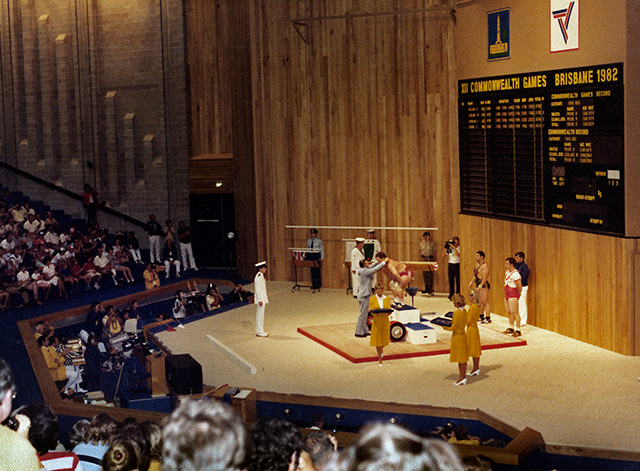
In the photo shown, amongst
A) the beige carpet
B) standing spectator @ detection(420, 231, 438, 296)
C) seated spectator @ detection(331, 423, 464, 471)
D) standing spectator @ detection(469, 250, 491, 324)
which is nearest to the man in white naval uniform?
the beige carpet

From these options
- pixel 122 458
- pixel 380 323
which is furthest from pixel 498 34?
pixel 122 458

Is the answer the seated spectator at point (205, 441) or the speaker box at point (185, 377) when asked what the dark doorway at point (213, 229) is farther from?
the seated spectator at point (205, 441)

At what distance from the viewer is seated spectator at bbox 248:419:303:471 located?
322cm

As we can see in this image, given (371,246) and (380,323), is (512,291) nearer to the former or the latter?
(380,323)

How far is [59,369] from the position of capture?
14.4 metres

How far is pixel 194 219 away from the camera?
2425 centimetres

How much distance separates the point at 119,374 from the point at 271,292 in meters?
5.89

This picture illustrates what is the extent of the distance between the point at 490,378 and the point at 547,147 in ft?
14.3

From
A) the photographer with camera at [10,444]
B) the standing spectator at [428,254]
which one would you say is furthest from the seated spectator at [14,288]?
the photographer with camera at [10,444]

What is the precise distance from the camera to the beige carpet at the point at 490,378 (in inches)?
436

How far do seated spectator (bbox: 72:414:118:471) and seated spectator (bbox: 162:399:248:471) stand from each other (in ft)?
10.7

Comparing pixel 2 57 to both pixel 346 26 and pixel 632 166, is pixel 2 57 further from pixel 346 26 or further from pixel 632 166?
pixel 632 166

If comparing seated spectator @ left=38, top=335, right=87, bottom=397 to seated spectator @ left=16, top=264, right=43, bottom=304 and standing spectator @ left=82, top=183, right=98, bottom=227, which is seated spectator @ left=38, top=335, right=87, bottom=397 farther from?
standing spectator @ left=82, top=183, right=98, bottom=227

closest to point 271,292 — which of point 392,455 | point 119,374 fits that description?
point 119,374
